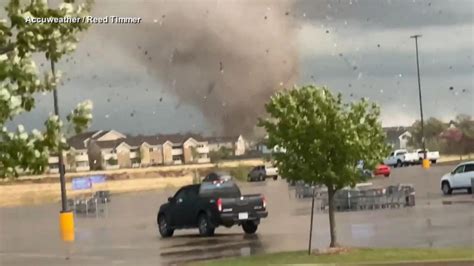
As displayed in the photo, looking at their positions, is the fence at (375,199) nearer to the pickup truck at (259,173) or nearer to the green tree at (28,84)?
the green tree at (28,84)

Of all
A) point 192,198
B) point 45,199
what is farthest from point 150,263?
point 45,199

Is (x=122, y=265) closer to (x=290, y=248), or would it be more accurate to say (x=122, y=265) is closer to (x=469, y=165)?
(x=290, y=248)

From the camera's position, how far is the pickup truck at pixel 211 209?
3042 centimetres

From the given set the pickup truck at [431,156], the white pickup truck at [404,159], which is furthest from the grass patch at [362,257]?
the white pickup truck at [404,159]

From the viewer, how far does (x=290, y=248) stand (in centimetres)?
2475

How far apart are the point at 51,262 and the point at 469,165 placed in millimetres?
24262

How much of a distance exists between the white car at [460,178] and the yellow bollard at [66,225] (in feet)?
64.6

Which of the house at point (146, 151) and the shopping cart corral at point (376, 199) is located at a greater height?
the house at point (146, 151)

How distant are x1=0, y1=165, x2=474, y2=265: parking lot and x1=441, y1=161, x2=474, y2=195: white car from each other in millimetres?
1155

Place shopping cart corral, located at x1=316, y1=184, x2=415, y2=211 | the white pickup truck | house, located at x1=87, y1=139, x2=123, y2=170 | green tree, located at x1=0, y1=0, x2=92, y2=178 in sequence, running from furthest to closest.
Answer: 1. the white pickup truck
2. house, located at x1=87, y1=139, x2=123, y2=170
3. shopping cart corral, located at x1=316, y1=184, x2=415, y2=211
4. green tree, located at x1=0, y1=0, x2=92, y2=178

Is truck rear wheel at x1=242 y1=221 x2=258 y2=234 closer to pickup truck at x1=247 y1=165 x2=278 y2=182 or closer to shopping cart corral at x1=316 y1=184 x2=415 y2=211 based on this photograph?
shopping cart corral at x1=316 y1=184 x2=415 y2=211

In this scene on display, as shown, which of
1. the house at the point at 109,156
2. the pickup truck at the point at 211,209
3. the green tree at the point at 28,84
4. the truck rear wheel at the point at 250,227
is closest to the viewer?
the green tree at the point at 28,84

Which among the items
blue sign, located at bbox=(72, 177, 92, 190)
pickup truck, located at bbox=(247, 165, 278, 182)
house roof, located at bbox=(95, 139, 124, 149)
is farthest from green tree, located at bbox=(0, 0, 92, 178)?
pickup truck, located at bbox=(247, 165, 278, 182)

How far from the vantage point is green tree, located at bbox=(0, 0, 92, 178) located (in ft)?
33.0
